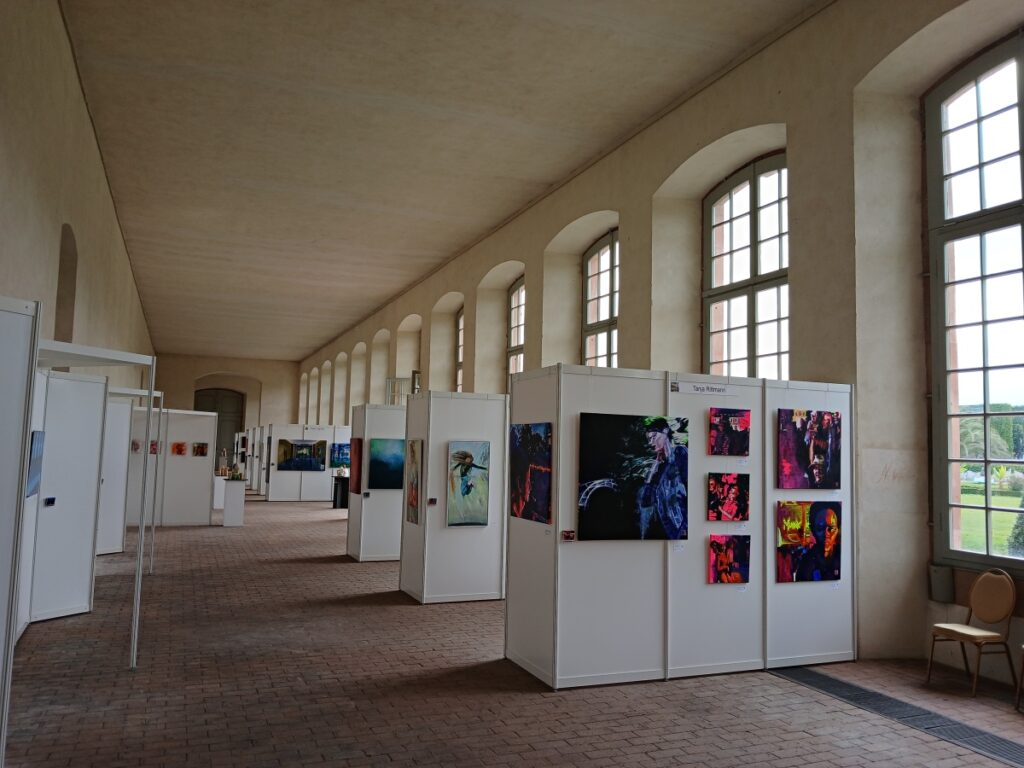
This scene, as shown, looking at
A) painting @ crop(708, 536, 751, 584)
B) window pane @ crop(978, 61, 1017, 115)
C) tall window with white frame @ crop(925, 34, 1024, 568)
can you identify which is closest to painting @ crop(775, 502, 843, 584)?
painting @ crop(708, 536, 751, 584)

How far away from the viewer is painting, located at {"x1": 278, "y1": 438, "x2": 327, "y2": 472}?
28.8 metres

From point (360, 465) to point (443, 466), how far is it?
375 centimetres

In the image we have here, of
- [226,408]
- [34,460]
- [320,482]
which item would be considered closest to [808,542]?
[34,460]

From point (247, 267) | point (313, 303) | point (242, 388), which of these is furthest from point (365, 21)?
point (242, 388)

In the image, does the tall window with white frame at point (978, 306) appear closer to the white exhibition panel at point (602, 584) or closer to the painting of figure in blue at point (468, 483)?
the white exhibition panel at point (602, 584)

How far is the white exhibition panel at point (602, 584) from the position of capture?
7.22m

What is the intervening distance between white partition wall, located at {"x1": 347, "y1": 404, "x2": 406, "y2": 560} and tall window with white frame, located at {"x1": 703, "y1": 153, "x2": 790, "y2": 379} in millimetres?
5755

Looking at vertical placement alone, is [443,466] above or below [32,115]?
below

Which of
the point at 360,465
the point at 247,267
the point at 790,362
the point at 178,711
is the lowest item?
the point at 178,711

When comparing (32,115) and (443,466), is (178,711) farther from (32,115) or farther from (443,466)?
(32,115)

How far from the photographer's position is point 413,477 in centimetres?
1165

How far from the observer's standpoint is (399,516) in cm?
1472

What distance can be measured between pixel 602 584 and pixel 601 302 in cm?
844

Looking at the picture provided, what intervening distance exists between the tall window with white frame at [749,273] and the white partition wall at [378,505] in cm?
576
